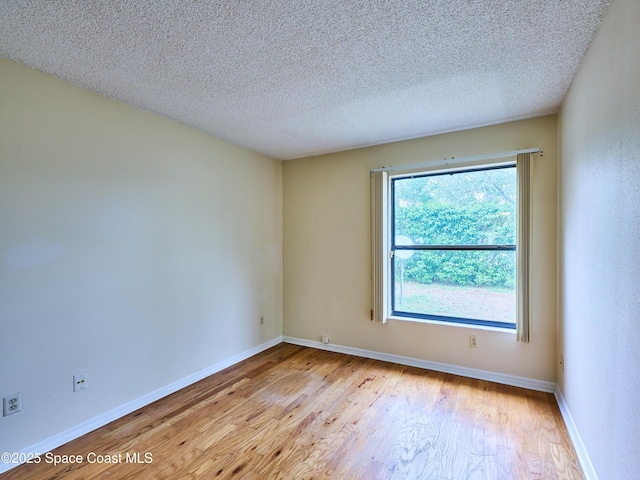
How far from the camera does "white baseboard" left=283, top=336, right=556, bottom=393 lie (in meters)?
2.76

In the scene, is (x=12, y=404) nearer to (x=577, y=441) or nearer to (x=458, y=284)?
(x=577, y=441)

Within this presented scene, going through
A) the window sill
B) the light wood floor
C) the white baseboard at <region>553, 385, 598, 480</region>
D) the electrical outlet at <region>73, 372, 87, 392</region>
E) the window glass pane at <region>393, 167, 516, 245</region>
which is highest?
the window glass pane at <region>393, 167, 516, 245</region>

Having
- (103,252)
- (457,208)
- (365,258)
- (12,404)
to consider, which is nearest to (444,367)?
(365,258)

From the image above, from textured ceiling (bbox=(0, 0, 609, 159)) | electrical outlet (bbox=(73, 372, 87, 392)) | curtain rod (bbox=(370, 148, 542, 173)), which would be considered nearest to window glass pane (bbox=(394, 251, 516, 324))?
curtain rod (bbox=(370, 148, 542, 173))

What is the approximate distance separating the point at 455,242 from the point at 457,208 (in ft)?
Result: 1.14

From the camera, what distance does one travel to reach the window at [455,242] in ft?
9.25

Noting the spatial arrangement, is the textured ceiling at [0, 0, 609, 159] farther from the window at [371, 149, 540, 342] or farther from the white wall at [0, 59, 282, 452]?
the window at [371, 149, 540, 342]

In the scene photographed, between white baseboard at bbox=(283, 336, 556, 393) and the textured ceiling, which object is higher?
the textured ceiling

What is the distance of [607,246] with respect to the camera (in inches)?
59.1

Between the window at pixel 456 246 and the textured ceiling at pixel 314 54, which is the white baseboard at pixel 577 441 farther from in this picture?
the textured ceiling at pixel 314 54

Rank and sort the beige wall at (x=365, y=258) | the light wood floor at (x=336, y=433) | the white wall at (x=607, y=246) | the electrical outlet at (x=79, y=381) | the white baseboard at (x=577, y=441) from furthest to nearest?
the beige wall at (x=365, y=258) → the electrical outlet at (x=79, y=381) → the light wood floor at (x=336, y=433) → the white baseboard at (x=577, y=441) → the white wall at (x=607, y=246)

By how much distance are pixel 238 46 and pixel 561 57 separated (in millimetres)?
1919

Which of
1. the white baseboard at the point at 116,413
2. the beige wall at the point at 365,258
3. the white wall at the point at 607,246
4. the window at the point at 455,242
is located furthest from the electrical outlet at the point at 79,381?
the white wall at the point at 607,246

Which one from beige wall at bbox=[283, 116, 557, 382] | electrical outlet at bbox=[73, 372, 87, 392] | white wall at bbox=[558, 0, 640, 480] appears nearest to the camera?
white wall at bbox=[558, 0, 640, 480]
